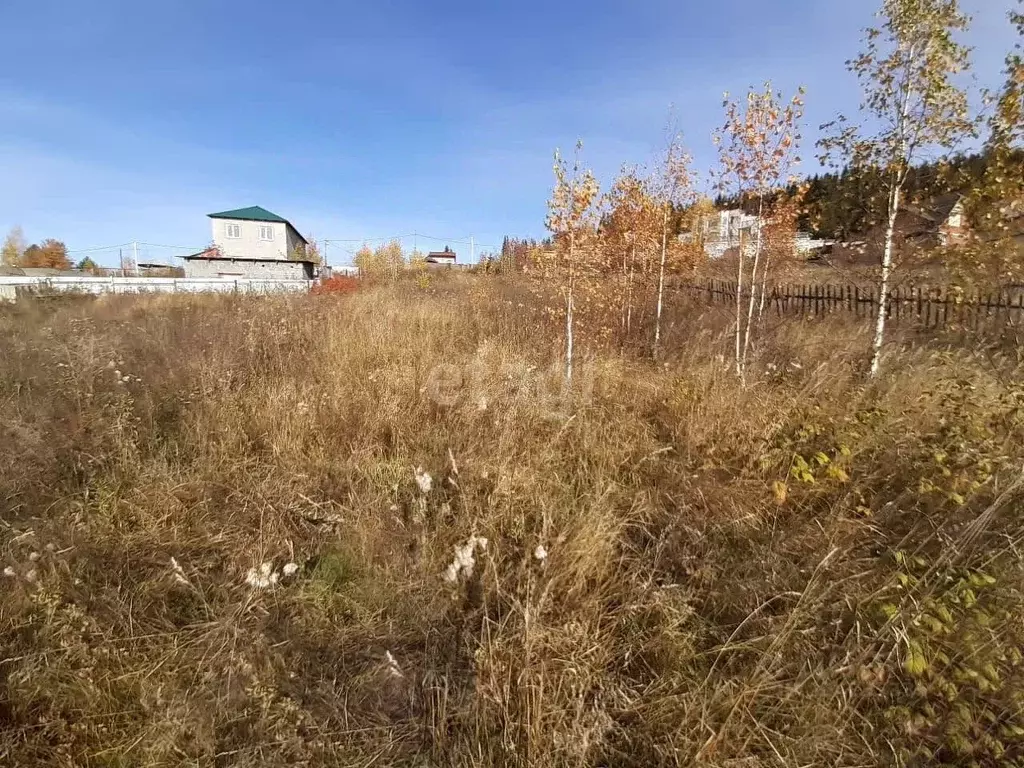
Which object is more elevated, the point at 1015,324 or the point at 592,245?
the point at 592,245

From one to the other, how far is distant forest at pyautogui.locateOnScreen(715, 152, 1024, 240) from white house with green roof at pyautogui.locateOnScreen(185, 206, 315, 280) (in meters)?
38.5

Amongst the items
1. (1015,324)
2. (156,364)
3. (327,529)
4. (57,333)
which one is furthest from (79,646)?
(1015,324)

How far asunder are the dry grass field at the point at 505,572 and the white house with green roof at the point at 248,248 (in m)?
38.0

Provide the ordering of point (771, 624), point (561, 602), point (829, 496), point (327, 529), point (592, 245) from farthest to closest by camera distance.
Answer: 1. point (592, 245)
2. point (829, 496)
3. point (327, 529)
4. point (561, 602)
5. point (771, 624)

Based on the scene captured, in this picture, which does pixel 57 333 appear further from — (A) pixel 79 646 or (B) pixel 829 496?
(B) pixel 829 496

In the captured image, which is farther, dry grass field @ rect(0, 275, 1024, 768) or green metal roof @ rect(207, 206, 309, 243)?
green metal roof @ rect(207, 206, 309, 243)

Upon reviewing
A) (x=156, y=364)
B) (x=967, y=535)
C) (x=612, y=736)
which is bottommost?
(x=612, y=736)

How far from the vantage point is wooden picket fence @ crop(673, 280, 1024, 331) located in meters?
5.55

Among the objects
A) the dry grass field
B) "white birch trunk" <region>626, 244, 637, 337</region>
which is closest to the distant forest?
the dry grass field

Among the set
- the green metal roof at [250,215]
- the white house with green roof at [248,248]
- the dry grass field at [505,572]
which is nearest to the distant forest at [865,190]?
the dry grass field at [505,572]

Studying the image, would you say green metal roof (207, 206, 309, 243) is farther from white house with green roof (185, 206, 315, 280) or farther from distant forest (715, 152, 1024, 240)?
distant forest (715, 152, 1024, 240)

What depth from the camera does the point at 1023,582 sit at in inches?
72.4

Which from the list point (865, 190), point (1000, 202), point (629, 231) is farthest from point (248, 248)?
point (1000, 202)

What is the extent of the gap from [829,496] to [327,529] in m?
3.04
